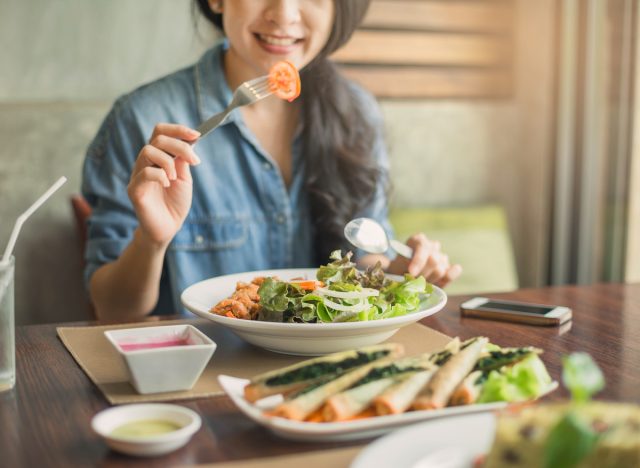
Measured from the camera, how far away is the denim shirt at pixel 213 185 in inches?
75.7

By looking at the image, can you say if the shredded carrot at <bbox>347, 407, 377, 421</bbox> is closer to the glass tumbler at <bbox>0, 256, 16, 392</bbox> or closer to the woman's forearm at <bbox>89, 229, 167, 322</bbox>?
the glass tumbler at <bbox>0, 256, 16, 392</bbox>

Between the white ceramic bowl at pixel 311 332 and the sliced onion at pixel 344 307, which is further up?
the sliced onion at pixel 344 307

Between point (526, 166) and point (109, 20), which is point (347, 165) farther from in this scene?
point (526, 166)

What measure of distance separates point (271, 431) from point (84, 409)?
0.25m

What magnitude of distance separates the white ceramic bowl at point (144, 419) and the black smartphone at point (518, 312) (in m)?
0.72

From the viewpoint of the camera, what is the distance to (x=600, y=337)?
1.29 meters

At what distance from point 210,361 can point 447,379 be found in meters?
0.40

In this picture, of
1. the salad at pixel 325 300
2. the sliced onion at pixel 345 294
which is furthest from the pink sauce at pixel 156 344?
the sliced onion at pixel 345 294

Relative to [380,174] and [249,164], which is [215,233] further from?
[380,174]

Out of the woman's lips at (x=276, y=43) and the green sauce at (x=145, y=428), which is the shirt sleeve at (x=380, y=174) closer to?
the woman's lips at (x=276, y=43)

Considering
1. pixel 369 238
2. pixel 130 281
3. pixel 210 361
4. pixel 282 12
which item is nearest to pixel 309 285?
pixel 210 361

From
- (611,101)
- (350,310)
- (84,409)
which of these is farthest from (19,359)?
(611,101)

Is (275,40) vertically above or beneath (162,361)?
above

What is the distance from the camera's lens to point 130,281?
5.43 feet
